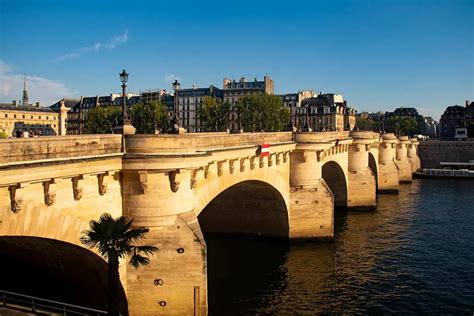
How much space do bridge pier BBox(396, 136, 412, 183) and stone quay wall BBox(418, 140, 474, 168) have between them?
22.8m

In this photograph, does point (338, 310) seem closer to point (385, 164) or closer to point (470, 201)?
point (470, 201)

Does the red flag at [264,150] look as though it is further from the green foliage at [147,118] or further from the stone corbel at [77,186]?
the green foliage at [147,118]

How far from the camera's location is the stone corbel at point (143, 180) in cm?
1964

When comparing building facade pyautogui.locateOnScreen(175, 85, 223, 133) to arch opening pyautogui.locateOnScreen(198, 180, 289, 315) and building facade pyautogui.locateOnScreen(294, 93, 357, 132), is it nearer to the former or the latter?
building facade pyautogui.locateOnScreen(294, 93, 357, 132)

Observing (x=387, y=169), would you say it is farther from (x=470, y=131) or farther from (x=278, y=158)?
(x=470, y=131)

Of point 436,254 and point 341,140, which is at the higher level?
point 341,140

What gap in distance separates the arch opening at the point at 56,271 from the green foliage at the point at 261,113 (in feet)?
252

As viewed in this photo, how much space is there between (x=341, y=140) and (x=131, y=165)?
37573mm

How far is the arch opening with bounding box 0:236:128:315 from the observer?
19213 mm

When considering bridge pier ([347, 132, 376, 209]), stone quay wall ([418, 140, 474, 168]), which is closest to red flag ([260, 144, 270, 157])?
bridge pier ([347, 132, 376, 209])

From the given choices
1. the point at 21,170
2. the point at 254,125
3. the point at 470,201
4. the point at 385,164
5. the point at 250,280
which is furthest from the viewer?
the point at 254,125

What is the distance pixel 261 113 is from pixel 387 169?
108ft

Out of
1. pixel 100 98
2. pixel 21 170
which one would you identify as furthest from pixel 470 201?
pixel 100 98

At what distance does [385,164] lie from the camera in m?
75.7
